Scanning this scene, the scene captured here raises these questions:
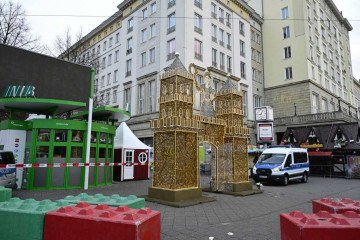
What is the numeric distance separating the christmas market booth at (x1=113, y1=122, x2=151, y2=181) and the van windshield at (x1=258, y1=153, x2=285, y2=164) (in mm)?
8352

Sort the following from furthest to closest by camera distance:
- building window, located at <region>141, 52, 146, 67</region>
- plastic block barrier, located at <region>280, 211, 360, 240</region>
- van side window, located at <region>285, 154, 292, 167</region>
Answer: building window, located at <region>141, 52, 146, 67</region> < van side window, located at <region>285, 154, 292, 167</region> < plastic block barrier, located at <region>280, 211, 360, 240</region>

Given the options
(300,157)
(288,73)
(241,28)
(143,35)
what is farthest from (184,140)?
(288,73)

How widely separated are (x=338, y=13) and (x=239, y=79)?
34101 mm

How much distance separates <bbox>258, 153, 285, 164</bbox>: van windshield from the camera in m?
19.4

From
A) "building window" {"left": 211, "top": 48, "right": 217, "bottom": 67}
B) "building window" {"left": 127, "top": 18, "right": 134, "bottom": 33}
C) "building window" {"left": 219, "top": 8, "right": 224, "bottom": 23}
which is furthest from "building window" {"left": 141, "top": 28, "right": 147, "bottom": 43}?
"building window" {"left": 219, "top": 8, "right": 224, "bottom": 23}

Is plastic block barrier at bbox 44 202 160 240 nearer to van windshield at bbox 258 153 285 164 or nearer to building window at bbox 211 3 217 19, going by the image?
van windshield at bbox 258 153 285 164

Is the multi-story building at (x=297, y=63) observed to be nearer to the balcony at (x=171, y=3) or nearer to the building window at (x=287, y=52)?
the building window at (x=287, y=52)

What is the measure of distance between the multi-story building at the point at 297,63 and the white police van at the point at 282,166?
770 inches

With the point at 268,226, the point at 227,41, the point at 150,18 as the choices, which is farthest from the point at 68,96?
the point at 227,41

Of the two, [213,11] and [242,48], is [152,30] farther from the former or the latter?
[242,48]

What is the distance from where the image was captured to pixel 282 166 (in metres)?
18.8

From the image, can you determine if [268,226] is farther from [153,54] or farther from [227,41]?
[227,41]

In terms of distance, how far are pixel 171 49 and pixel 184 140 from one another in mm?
24560

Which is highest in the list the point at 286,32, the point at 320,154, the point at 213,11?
the point at 286,32
